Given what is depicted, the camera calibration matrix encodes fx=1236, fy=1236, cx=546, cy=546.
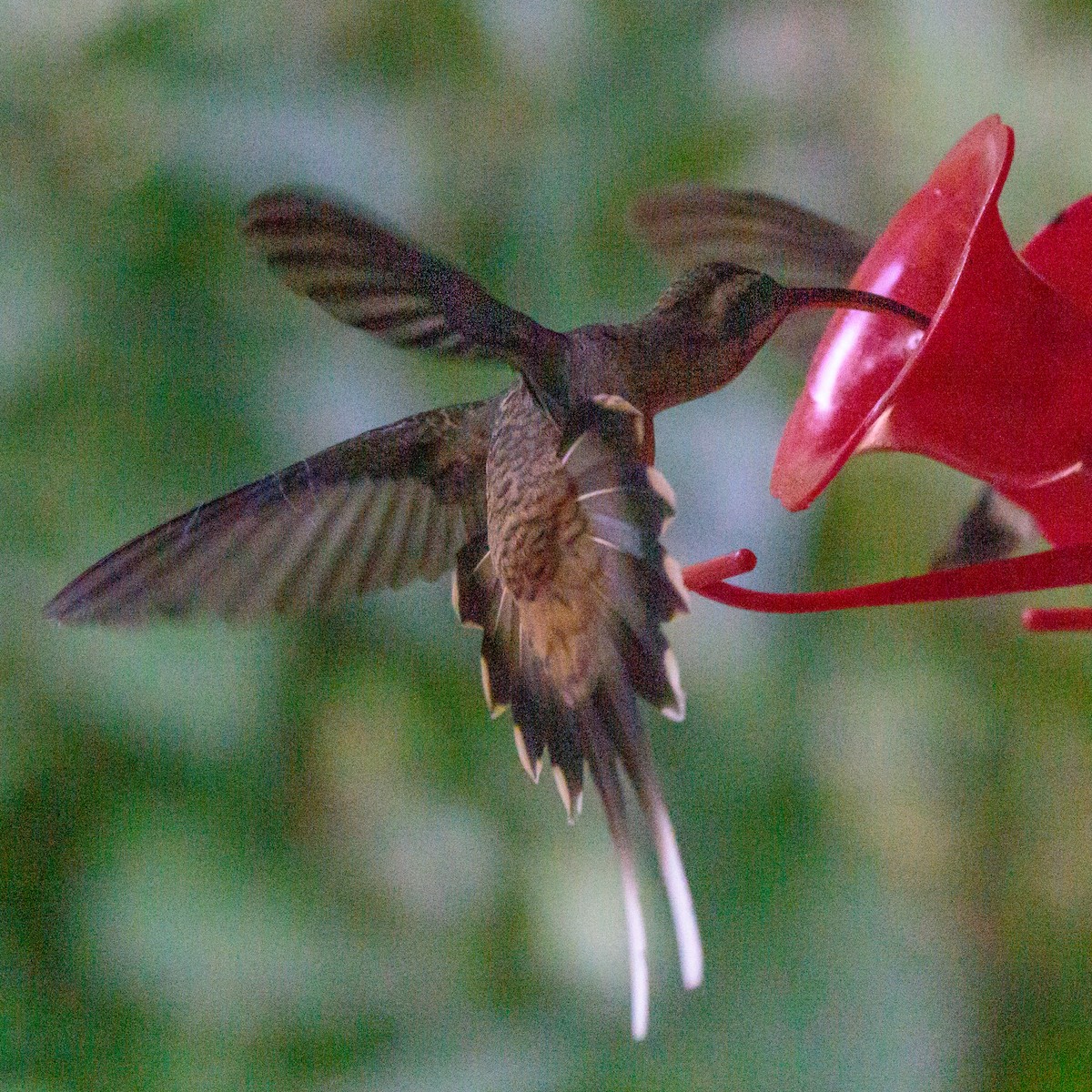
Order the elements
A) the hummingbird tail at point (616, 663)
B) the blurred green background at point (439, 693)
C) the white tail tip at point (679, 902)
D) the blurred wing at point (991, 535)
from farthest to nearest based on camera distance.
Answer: the blurred green background at point (439, 693) → the blurred wing at point (991, 535) → the hummingbird tail at point (616, 663) → the white tail tip at point (679, 902)

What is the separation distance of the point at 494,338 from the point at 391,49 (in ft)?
3.99

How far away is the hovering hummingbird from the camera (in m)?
0.70

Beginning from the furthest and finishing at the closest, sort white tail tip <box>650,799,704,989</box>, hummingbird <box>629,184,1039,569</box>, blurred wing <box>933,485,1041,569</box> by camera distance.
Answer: blurred wing <box>933,485,1041,569</box> < hummingbird <box>629,184,1039,569</box> < white tail tip <box>650,799,704,989</box>

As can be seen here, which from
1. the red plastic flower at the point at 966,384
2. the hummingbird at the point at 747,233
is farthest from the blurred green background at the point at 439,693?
the red plastic flower at the point at 966,384

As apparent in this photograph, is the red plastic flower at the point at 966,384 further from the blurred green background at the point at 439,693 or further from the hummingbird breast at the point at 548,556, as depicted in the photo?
the blurred green background at the point at 439,693

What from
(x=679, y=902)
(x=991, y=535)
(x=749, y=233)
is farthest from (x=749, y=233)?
(x=679, y=902)

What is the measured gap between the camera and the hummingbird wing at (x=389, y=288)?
0.67 meters

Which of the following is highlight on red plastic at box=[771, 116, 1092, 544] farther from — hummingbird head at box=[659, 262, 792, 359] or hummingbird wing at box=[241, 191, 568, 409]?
hummingbird wing at box=[241, 191, 568, 409]

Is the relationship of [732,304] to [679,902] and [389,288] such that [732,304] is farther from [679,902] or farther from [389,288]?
[679,902]

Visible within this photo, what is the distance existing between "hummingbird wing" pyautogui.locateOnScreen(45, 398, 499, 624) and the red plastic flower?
0.80ft

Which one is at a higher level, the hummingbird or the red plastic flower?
the hummingbird

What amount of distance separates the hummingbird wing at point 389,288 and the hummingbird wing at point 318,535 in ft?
0.52

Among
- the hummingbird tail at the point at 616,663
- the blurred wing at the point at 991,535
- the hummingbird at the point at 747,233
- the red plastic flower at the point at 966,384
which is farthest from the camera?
the blurred wing at the point at 991,535

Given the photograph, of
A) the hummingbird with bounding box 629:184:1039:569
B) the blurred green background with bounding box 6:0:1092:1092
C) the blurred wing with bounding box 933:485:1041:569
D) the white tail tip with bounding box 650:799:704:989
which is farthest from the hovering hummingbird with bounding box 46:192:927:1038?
the blurred green background with bounding box 6:0:1092:1092
